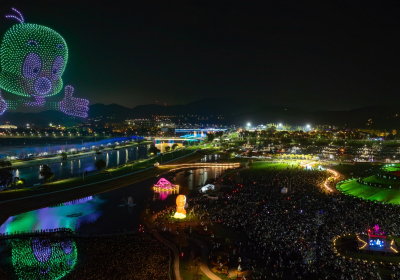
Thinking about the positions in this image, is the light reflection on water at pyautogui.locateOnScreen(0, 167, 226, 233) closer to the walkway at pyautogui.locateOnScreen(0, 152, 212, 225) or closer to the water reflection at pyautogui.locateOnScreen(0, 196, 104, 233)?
the water reflection at pyautogui.locateOnScreen(0, 196, 104, 233)

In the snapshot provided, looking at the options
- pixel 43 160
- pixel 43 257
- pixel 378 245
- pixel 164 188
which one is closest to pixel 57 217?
pixel 43 257

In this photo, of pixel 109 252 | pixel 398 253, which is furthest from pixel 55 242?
pixel 398 253

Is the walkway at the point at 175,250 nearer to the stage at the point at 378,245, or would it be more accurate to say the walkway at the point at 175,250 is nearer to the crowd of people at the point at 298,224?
the crowd of people at the point at 298,224

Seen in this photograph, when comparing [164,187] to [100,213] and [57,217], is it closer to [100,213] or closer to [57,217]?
[100,213]

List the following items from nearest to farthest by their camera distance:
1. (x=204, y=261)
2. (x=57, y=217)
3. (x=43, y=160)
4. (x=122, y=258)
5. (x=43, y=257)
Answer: (x=204, y=261) < (x=122, y=258) < (x=43, y=257) < (x=57, y=217) < (x=43, y=160)

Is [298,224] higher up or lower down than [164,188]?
higher up

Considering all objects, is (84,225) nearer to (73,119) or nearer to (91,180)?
(91,180)

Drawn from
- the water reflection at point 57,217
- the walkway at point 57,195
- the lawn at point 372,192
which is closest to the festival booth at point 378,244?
the lawn at point 372,192
